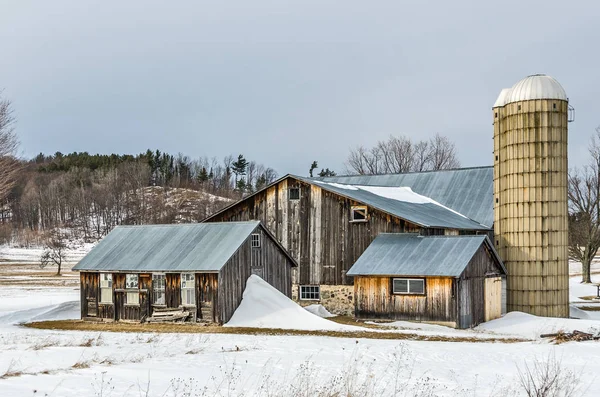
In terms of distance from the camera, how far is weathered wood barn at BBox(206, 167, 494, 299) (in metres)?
37.4

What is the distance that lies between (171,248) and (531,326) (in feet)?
54.1

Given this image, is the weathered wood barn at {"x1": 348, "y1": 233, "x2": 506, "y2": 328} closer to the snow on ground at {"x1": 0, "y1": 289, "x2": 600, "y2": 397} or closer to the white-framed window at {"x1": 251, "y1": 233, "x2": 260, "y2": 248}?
the white-framed window at {"x1": 251, "y1": 233, "x2": 260, "y2": 248}

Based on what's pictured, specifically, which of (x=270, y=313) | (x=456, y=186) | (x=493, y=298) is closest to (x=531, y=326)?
(x=493, y=298)

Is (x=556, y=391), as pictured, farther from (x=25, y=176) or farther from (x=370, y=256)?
(x=25, y=176)

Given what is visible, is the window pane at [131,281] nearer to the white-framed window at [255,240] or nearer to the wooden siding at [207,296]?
the wooden siding at [207,296]

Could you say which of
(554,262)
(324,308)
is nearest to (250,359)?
(324,308)

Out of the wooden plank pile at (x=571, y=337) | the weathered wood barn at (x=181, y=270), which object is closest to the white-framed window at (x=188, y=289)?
the weathered wood barn at (x=181, y=270)

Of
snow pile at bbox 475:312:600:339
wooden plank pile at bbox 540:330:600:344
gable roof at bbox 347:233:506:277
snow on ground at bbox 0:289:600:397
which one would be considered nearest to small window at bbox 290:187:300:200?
gable roof at bbox 347:233:506:277

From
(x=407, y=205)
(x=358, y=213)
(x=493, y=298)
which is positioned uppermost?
(x=407, y=205)

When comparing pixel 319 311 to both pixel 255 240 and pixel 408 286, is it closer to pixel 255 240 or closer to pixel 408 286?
pixel 255 240

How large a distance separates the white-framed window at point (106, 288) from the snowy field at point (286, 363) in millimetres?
4540

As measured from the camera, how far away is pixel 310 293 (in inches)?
1559

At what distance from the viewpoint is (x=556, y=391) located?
13719mm

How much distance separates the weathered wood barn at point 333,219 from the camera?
123 feet
